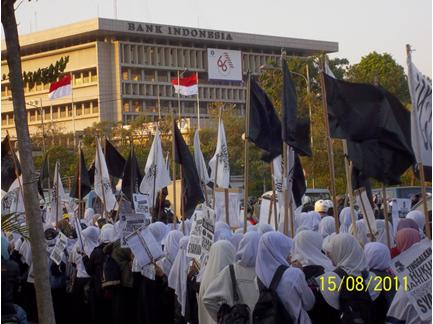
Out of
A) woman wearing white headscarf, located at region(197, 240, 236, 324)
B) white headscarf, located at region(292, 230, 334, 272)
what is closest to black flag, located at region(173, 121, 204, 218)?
woman wearing white headscarf, located at region(197, 240, 236, 324)

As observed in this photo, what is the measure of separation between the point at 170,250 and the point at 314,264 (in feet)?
11.2

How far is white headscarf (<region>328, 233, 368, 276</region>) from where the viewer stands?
303 inches

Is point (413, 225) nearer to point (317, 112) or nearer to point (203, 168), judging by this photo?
point (203, 168)

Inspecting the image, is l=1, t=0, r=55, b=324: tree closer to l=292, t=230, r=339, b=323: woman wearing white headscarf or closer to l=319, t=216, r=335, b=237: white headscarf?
l=292, t=230, r=339, b=323: woman wearing white headscarf

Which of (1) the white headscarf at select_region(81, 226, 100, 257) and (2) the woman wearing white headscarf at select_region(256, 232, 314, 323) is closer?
(2) the woman wearing white headscarf at select_region(256, 232, 314, 323)

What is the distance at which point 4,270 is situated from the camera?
7.93 meters

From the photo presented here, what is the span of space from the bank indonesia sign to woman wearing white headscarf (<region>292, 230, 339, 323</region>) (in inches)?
2994

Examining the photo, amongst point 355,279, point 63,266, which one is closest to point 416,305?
point 355,279

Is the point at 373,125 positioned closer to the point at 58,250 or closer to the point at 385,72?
the point at 58,250

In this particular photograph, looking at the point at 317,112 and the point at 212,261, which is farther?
the point at 317,112

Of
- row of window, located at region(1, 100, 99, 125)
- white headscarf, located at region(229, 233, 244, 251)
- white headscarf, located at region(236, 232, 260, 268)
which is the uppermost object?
row of window, located at region(1, 100, 99, 125)

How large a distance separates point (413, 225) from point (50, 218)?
38.1 ft
